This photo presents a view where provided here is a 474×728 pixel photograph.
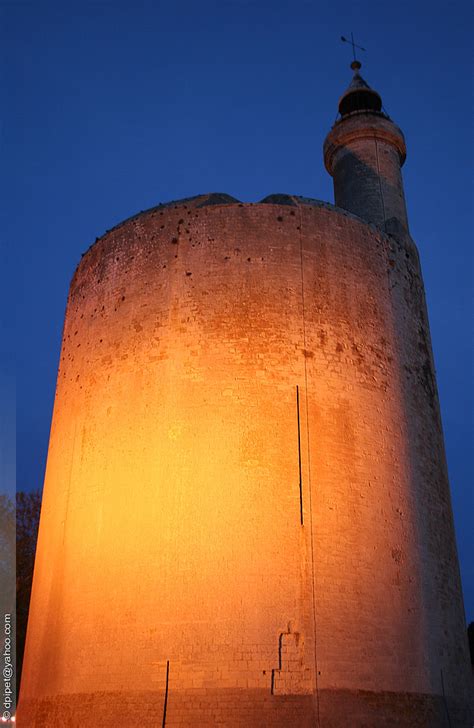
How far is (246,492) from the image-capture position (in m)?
12.0

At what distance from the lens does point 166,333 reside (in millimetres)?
13688

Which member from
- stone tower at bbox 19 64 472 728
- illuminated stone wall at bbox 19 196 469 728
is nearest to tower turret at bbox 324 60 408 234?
stone tower at bbox 19 64 472 728

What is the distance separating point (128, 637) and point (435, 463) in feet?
22.6

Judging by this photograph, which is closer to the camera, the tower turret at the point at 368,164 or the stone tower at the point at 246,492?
the stone tower at the point at 246,492

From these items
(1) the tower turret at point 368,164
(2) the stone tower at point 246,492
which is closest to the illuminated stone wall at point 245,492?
(2) the stone tower at point 246,492

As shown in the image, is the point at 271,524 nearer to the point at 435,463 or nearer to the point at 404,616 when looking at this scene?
the point at 404,616

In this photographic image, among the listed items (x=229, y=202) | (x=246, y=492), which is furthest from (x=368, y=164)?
(x=246, y=492)

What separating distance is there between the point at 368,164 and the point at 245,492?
430 inches

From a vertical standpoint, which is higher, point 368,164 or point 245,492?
point 368,164

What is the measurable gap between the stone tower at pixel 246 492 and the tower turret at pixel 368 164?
3097mm

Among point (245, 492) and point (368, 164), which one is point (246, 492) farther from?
point (368, 164)

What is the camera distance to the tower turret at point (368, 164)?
18.8 meters

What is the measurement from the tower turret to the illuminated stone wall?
3248mm

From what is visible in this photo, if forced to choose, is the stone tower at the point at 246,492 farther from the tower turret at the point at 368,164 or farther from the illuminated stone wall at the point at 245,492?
the tower turret at the point at 368,164
